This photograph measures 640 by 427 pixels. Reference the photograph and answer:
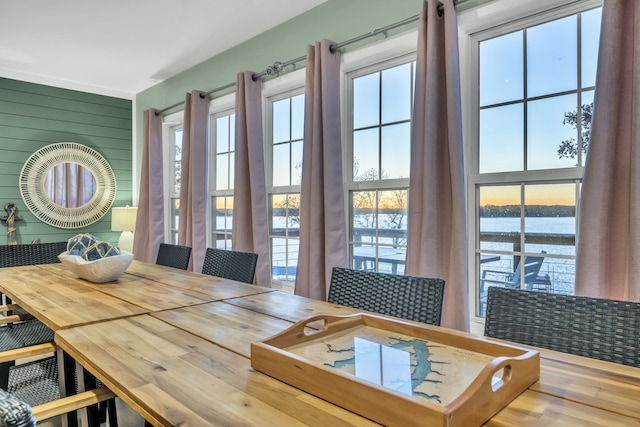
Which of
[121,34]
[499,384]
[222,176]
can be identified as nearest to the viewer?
[499,384]

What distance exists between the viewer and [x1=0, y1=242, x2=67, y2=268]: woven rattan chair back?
2.97 metres

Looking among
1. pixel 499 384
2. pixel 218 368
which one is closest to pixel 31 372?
pixel 218 368

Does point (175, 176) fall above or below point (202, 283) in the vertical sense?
above

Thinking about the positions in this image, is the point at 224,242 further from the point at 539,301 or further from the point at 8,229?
the point at 539,301

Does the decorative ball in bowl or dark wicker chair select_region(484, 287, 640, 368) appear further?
the decorative ball in bowl

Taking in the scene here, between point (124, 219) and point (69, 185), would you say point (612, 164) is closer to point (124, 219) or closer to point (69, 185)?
point (124, 219)

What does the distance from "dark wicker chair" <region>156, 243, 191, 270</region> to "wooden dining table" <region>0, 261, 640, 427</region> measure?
2.97 ft

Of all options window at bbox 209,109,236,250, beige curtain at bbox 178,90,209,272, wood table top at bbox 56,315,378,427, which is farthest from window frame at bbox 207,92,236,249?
wood table top at bbox 56,315,378,427

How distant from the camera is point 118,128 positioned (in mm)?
4961

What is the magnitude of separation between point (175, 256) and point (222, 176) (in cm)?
129

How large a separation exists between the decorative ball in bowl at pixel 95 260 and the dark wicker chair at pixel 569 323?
176 centimetres

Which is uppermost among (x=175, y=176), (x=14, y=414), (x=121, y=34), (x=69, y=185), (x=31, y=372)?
(x=121, y=34)

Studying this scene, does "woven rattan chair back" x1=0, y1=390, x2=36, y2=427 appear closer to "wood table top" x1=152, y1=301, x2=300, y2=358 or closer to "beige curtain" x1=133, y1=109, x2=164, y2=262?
"wood table top" x1=152, y1=301, x2=300, y2=358

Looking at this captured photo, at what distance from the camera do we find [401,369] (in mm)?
903
